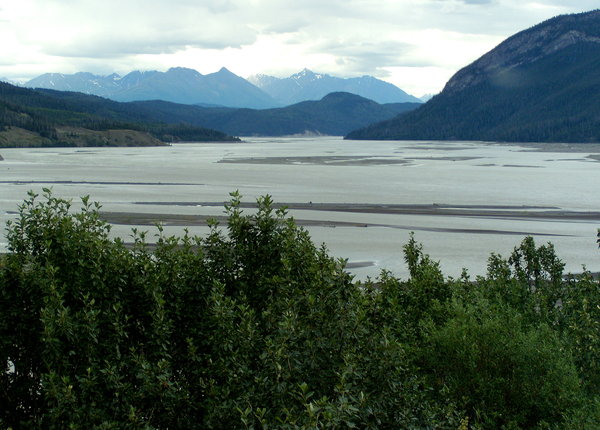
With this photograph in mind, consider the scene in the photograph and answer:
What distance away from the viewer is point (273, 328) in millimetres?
14484

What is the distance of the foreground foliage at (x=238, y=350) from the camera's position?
12.8 metres

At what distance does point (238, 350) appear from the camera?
13.7m

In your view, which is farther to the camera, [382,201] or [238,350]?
[382,201]

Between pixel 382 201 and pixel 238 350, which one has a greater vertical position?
pixel 238 350

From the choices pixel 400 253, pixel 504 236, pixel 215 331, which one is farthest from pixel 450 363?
pixel 504 236

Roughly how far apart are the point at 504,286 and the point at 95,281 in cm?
1707

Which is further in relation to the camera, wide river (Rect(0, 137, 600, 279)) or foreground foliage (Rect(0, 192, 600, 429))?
wide river (Rect(0, 137, 600, 279))

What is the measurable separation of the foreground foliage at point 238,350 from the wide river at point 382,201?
25.9 meters

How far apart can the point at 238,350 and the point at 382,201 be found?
7235cm

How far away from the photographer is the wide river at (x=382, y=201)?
2174 inches

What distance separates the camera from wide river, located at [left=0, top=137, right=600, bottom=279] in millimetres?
55219

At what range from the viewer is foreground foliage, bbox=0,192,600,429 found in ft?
42.0

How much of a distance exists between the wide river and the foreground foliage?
84.8 ft

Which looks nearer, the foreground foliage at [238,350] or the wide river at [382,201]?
the foreground foliage at [238,350]
